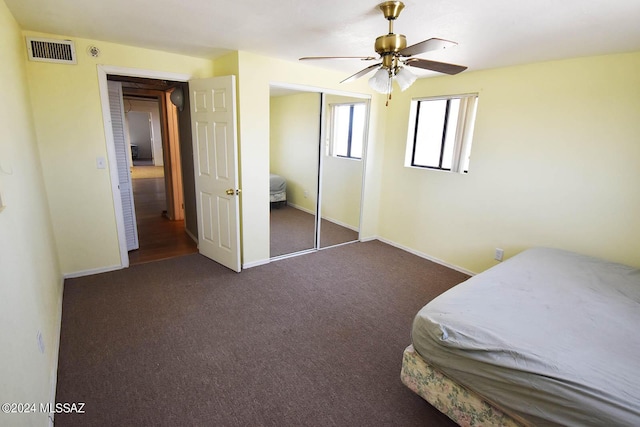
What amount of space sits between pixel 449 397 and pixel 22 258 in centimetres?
237

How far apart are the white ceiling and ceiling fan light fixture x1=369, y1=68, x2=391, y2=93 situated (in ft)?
1.17

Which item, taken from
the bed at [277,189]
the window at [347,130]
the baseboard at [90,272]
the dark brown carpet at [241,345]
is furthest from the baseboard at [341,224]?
the baseboard at [90,272]

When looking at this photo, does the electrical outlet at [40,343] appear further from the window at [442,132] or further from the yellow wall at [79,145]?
the window at [442,132]

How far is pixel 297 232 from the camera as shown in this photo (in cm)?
461

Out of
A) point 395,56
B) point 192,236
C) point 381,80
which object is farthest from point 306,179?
point 395,56

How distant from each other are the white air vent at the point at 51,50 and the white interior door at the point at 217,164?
1024 millimetres

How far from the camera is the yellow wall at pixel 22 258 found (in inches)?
48.6

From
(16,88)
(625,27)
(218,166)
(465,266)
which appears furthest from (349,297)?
(16,88)

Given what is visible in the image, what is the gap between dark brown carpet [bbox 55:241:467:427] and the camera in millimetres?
1771

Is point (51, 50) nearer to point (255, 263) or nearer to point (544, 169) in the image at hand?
point (255, 263)

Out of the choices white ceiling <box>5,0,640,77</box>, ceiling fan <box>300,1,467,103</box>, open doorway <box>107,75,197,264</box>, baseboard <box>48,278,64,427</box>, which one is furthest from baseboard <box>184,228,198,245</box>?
ceiling fan <box>300,1,467,103</box>

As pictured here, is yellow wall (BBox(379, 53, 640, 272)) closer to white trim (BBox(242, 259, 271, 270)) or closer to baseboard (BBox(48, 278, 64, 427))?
white trim (BBox(242, 259, 271, 270))

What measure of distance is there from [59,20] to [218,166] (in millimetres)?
1622

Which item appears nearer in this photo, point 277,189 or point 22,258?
point 22,258
